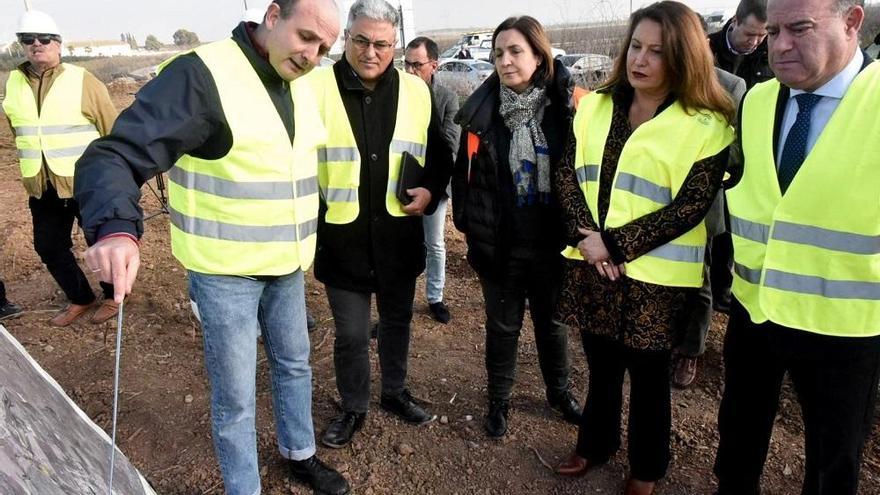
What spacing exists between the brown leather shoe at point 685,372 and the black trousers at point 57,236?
3661 mm

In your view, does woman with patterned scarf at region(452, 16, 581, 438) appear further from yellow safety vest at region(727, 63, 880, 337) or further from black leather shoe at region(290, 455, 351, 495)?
black leather shoe at region(290, 455, 351, 495)

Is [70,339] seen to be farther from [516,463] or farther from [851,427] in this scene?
[851,427]

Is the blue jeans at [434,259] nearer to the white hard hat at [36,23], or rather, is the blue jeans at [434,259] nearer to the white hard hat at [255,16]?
the white hard hat at [255,16]

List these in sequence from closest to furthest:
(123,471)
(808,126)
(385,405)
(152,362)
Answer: (123,471), (808,126), (385,405), (152,362)

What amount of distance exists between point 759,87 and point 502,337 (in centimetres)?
147

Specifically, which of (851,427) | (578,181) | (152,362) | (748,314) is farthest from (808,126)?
(152,362)

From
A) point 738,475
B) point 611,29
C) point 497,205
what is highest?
point 611,29

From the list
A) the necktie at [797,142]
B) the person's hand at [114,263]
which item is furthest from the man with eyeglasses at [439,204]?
the person's hand at [114,263]

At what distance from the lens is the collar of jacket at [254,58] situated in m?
1.98

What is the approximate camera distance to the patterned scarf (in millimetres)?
2490

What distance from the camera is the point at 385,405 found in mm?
3074

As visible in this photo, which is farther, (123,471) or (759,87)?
(759,87)

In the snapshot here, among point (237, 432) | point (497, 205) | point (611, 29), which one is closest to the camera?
point (237, 432)

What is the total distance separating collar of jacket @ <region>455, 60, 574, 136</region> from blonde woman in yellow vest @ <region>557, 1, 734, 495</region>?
234mm
